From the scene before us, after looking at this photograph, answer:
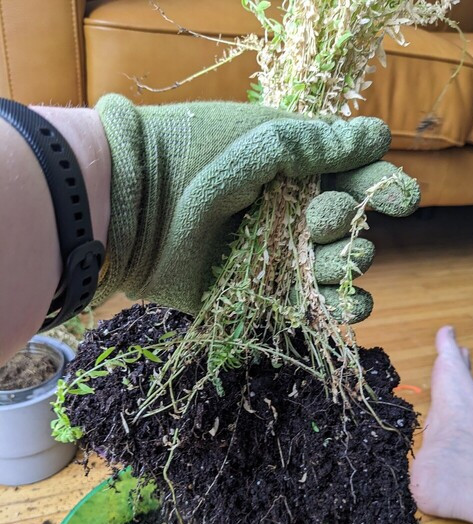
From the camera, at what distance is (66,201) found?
1.41 ft

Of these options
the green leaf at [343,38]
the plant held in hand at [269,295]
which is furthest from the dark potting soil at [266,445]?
the green leaf at [343,38]

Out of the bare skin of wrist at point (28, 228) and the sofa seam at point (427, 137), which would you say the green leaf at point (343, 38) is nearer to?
the bare skin of wrist at point (28, 228)

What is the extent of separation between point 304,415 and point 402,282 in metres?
1.22

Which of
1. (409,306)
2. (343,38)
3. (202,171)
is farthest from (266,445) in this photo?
(409,306)

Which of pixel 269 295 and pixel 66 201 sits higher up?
pixel 66 201

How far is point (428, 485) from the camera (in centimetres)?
100

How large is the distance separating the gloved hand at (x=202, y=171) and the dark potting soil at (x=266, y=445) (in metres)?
0.10

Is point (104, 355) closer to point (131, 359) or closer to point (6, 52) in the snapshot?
point (131, 359)

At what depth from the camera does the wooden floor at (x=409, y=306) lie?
0.98 m

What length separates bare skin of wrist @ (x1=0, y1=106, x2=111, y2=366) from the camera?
40cm

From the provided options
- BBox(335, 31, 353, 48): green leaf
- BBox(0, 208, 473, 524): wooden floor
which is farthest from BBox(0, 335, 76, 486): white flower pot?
BBox(335, 31, 353, 48): green leaf

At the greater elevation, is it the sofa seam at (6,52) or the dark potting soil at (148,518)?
the sofa seam at (6,52)

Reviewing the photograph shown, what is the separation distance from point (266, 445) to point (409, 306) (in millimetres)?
1116

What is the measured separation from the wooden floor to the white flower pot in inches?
1.1
